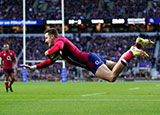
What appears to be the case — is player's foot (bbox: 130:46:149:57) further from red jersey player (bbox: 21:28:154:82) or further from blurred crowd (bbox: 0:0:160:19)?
blurred crowd (bbox: 0:0:160:19)

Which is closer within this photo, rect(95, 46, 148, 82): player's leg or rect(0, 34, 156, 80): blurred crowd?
rect(95, 46, 148, 82): player's leg

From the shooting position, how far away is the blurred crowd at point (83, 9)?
168ft

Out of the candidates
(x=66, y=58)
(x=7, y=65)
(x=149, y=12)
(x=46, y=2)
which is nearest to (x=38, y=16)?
(x=46, y=2)

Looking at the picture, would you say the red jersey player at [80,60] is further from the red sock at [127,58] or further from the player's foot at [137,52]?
the player's foot at [137,52]

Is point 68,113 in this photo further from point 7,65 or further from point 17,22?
point 17,22

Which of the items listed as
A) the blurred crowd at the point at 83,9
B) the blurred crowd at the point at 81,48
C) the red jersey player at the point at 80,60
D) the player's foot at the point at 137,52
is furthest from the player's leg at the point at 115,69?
the blurred crowd at the point at 83,9

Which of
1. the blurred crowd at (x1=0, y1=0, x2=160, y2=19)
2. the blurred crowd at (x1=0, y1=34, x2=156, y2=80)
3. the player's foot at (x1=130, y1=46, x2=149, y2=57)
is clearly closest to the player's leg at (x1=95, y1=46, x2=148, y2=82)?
the player's foot at (x1=130, y1=46, x2=149, y2=57)

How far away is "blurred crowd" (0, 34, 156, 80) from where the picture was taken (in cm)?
4466

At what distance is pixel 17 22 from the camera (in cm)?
4450

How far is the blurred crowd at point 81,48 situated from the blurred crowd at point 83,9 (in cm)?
314

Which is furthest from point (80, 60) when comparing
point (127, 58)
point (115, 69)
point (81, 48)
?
point (81, 48)

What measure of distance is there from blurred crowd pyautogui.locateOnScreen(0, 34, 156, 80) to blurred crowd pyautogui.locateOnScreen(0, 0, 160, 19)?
3.14 metres

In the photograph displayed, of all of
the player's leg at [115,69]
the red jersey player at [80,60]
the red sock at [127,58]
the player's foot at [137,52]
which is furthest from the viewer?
the red jersey player at [80,60]

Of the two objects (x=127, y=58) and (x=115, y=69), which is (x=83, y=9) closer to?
(x=115, y=69)
